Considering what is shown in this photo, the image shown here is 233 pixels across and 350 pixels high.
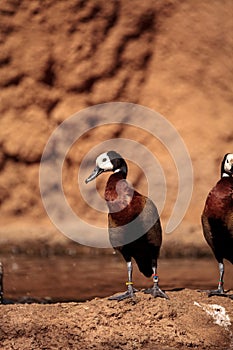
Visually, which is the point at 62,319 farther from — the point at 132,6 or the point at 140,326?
the point at 132,6

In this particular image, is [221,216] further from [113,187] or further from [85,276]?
[85,276]

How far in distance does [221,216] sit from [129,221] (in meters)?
0.50

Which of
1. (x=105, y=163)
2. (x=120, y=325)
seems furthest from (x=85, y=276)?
(x=120, y=325)

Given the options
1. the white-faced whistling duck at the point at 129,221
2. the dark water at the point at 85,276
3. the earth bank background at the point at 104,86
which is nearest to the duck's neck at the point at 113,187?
the white-faced whistling duck at the point at 129,221

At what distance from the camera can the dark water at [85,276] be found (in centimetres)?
571

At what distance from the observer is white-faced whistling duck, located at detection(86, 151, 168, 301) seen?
434cm

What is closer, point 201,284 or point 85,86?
point 201,284

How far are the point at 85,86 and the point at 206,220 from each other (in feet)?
11.1

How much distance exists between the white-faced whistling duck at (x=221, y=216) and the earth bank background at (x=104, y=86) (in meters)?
2.55

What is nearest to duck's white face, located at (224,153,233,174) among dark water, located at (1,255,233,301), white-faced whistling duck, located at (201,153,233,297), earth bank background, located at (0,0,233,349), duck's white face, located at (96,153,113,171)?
white-faced whistling duck, located at (201,153,233,297)

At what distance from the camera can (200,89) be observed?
24.6ft

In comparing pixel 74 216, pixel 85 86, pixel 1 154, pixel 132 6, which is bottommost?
pixel 74 216

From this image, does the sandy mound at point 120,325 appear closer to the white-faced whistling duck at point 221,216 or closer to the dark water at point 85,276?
the white-faced whistling duck at point 221,216

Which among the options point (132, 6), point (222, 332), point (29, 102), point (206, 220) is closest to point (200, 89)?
point (132, 6)
